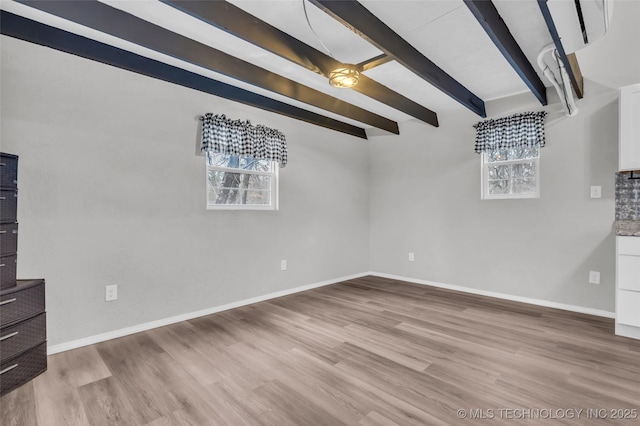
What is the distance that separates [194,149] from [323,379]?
239 centimetres

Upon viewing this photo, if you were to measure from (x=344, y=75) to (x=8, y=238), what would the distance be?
246cm

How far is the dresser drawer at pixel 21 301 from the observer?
6.00 ft

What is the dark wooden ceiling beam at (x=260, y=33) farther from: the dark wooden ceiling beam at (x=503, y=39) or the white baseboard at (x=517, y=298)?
the white baseboard at (x=517, y=298)

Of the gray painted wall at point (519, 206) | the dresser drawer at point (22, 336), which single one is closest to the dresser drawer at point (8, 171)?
the dresser drawer at point (22, 336)

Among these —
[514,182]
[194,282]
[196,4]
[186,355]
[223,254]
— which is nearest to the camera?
[196,4]

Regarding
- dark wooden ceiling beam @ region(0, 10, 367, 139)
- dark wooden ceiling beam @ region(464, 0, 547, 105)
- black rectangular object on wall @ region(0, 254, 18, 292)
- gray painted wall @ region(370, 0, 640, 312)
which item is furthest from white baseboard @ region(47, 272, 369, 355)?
dark wooden ceiling beam @ region(464, 0, 547, 105)

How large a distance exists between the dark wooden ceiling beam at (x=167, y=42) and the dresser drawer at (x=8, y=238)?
4.35 ft

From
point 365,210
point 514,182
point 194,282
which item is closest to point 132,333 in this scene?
point 194,282

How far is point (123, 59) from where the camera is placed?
2.53m

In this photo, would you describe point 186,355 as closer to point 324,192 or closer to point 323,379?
point 323,379

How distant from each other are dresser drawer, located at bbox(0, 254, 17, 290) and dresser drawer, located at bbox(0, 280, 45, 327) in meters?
0.05

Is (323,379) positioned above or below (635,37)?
below

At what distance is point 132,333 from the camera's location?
266cm

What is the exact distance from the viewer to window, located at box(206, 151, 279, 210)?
10.8ft
